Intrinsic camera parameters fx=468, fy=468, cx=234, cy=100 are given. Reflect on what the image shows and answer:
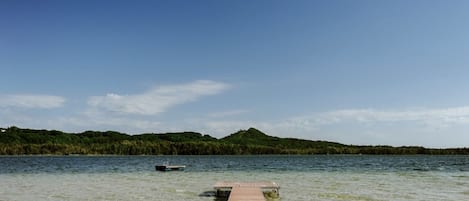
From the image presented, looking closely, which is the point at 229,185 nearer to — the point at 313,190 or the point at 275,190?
the point at 275,190

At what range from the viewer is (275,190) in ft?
86.0

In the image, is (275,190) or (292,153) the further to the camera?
(292,153)

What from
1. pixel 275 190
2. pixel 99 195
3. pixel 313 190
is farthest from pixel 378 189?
pixel 99 195

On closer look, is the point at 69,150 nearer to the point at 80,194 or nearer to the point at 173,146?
the point at 173,146

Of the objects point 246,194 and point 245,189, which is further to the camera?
point 245,189

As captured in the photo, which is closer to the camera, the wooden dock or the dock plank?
the dock plank

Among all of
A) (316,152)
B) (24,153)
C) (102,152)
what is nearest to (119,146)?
(102,152)

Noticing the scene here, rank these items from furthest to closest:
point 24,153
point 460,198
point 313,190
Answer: point 24,153, point 313,190, point 460,198

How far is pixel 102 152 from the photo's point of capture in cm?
17088

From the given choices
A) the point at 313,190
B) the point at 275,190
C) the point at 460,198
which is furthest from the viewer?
the point at 313,190

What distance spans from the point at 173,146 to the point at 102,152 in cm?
2661

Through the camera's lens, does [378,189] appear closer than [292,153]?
Yes

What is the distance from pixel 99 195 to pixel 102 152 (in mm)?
151047

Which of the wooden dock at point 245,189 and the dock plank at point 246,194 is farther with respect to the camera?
the wooden dock at point 245,189
